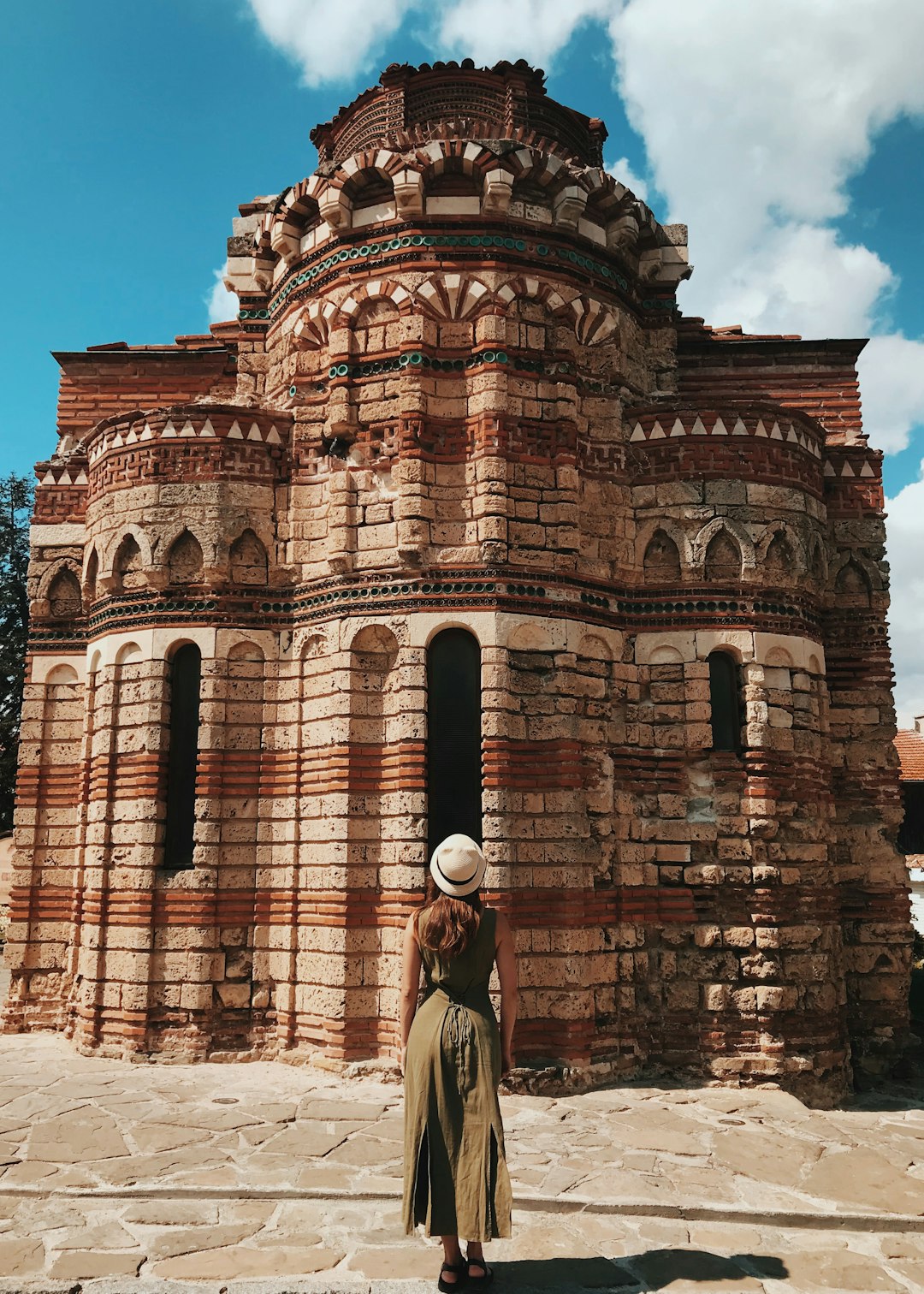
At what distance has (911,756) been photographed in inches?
802

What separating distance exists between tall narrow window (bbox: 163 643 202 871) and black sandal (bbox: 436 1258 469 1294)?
5523 mm

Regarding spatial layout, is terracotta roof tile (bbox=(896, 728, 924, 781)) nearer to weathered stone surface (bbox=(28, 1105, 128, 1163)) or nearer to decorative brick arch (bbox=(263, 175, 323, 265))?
decorative brick arch (bbox=(263, 175, 323, 265))

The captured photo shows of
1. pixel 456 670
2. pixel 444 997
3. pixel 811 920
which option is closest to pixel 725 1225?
pixel 444 997

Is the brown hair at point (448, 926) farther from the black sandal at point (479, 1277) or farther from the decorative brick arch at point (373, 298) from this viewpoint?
the decorative brick arch at point (373, 298)

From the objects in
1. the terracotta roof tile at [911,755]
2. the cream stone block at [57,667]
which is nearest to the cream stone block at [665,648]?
the cream stone block at [57,667]

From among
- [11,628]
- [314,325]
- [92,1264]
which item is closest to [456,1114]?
[92,1264]

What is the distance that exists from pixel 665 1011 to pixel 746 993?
74 cm

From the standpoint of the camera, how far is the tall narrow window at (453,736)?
28.9ft

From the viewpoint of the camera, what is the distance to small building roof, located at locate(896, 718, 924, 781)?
1938 cm

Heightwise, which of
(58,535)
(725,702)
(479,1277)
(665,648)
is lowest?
(479,1277)

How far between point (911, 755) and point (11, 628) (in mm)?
21660

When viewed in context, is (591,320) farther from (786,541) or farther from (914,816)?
(914,816)

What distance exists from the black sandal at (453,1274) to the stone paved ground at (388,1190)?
22 centimetres

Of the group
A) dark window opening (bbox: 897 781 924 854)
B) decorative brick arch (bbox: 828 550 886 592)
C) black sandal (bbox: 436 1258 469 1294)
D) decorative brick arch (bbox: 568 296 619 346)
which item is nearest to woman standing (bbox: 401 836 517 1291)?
black sandal (bbox: 436 1258 469 1294)
